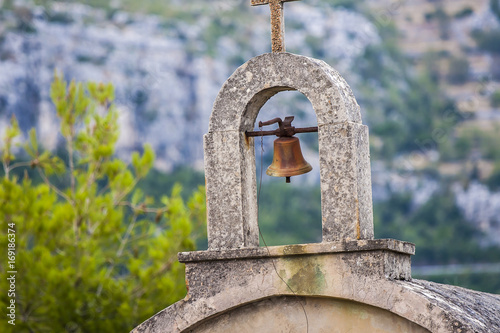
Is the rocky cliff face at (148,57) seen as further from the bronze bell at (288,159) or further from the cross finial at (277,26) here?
the cross finial at (277,26)

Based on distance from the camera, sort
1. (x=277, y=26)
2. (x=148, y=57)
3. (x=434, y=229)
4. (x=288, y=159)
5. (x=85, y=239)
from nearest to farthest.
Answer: (x=277, y=26) < (x=288, y=159) < (x=85, y=239) < (x=434, y=229) < (x=148, y=57)

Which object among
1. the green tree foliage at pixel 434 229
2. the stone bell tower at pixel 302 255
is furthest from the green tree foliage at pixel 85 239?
the green tree foliage at pixel 434 229

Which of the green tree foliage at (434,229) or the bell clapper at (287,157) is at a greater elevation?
the bell clapper at (287,157)

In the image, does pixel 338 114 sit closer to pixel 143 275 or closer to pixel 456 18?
pixel 143 275

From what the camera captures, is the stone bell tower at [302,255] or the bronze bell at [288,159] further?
the bronze bell at [288,159]

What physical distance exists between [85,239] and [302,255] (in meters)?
6.74

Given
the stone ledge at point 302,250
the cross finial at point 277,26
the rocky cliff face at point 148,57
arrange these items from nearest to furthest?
1. the stone ledge at point 302,250
2. the cross finial at point 277,26
3. the rocky cliff face at point 148,57

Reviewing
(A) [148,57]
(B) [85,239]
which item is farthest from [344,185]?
(A) [148,57]

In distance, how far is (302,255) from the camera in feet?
16.0

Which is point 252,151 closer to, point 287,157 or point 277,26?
point 287,157

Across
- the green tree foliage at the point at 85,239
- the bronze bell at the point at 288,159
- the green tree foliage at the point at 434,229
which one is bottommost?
the green tree foliage at the point at 434,229

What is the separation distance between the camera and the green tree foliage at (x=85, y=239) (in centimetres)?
1049

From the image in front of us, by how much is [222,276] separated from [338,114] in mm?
1165

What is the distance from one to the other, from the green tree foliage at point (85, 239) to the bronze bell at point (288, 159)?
5112 mm
